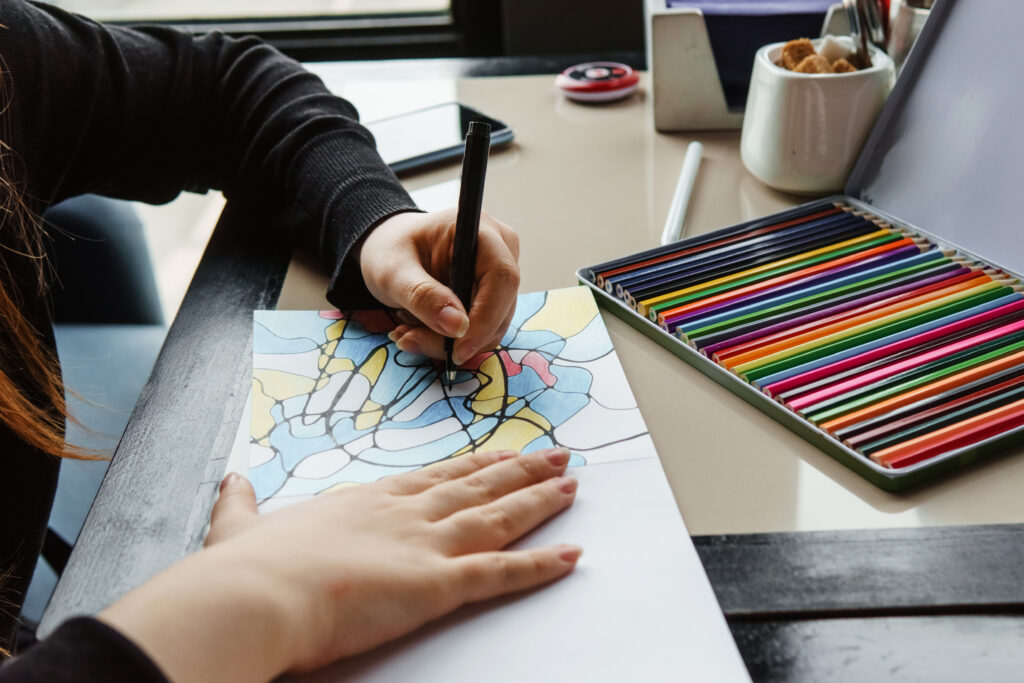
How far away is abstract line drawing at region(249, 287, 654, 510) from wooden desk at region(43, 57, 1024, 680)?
0.07 ft

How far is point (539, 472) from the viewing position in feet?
1.39

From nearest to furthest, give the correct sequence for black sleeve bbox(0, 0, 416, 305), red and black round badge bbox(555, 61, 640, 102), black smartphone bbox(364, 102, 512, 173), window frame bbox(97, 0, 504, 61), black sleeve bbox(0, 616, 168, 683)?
black sleeve bbox(0, 616, 168, 683) < black sleeve bbox(0, 0, 416, 305) < black smartphone bbox(364, 102, 512, 173) < red and black round badge bbox(555, 61, 640, 102) < window frame bbox(97, 0, 504, 61)

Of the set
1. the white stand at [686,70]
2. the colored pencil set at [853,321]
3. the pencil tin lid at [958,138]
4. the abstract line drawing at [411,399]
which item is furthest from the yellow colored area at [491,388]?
the white stand at [686,70]

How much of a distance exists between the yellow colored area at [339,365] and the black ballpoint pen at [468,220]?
0.06 meters

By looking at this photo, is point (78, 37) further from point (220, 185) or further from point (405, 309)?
point (405, 309)

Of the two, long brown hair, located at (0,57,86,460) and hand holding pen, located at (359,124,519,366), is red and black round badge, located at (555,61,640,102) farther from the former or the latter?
long brown hair, located at (0,57,86,460)

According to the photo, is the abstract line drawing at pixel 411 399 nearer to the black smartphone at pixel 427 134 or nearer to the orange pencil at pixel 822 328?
the orange pencil at pixel 822 328

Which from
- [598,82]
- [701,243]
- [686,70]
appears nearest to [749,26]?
[686,70]

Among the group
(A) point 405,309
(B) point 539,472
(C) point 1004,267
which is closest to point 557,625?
(B) point 539,472

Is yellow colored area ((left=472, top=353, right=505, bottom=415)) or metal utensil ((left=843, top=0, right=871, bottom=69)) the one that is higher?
metal utensil ((left=843, top=0, right=871, bottom=69))

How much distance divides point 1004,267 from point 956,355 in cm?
11

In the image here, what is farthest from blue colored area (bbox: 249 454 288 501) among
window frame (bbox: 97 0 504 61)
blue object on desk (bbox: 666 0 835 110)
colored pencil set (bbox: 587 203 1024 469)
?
window frame (bbox: 97 0 504 61)

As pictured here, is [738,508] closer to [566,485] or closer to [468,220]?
[566,485]

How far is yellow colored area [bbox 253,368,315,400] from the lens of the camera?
492 millimetres
